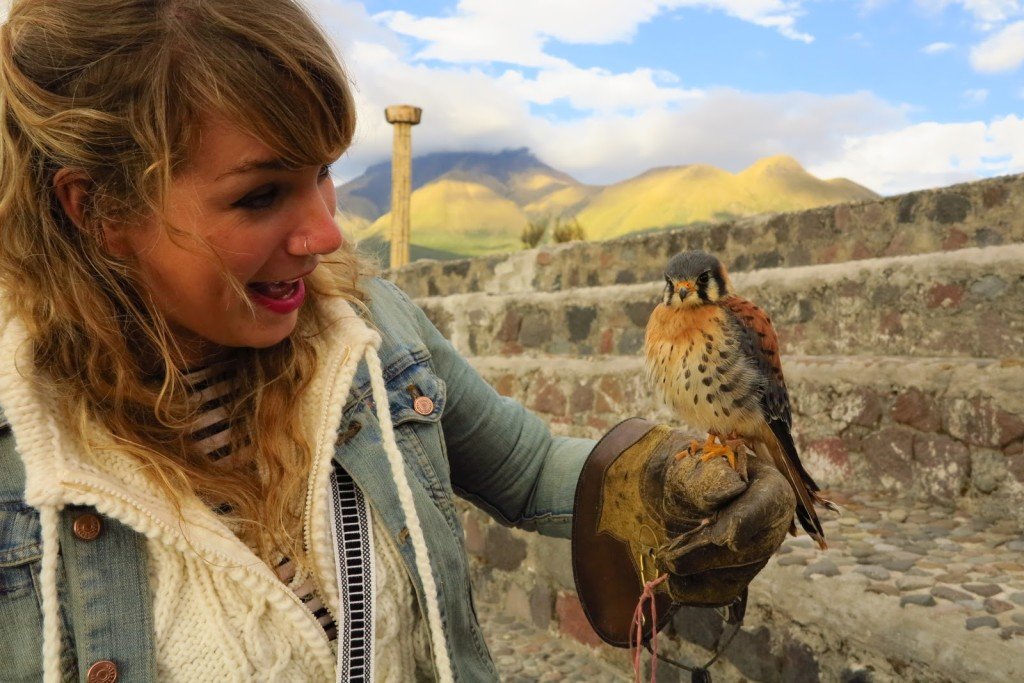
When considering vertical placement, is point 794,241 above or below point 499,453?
above

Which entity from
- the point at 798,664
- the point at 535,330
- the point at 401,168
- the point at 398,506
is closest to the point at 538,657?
the point at 798,664

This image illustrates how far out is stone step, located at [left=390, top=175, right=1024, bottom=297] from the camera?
16.6 feet

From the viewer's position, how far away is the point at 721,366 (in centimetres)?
206

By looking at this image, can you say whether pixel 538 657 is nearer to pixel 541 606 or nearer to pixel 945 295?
pixel 541 606

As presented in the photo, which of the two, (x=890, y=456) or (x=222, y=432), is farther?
(x=890, y=456)

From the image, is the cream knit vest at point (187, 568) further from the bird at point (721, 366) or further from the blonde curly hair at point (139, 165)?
the bird at point (721, 366)

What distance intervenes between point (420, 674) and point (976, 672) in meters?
1.29

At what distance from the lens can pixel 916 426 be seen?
3279 mm

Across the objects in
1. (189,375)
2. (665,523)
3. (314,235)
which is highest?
(314,235)

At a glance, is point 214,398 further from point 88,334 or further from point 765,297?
point 765,297

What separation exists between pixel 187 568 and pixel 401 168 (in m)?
9.40

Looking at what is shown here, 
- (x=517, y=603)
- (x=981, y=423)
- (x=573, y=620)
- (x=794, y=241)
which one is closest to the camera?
(x=981, y=423)

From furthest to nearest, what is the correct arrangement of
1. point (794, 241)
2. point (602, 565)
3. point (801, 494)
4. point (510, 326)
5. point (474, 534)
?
1. point (794, 241)
2. point (510, 326)
3. point (474, 534)
4. point (801, 494)
5. point (602, 565)

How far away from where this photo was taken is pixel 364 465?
1491 millimetres
